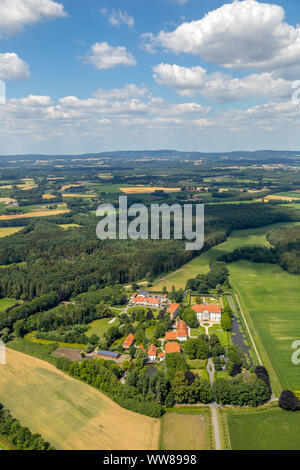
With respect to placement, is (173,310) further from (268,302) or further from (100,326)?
(268,302)

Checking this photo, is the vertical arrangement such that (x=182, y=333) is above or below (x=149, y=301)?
below

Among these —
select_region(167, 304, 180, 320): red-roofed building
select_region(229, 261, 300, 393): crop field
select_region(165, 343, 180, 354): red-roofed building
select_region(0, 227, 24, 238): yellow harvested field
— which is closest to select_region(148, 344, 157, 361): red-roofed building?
select_region(165, 343, 180, 354): red-roofed building

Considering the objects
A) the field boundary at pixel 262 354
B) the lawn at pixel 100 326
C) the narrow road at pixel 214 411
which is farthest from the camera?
the lawn at pixel 100 326

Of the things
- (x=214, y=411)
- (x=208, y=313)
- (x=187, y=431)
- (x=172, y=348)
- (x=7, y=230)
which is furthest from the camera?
(x=7, y=230)

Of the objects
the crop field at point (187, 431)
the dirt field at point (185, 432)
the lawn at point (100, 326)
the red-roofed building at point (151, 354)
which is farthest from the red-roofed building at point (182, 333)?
the dirt field at point (185, 432)

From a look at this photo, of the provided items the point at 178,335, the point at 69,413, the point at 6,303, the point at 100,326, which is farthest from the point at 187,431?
the point at 6,303

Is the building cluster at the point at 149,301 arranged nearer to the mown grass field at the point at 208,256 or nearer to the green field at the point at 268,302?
the mown grass field at the point at 208,256
